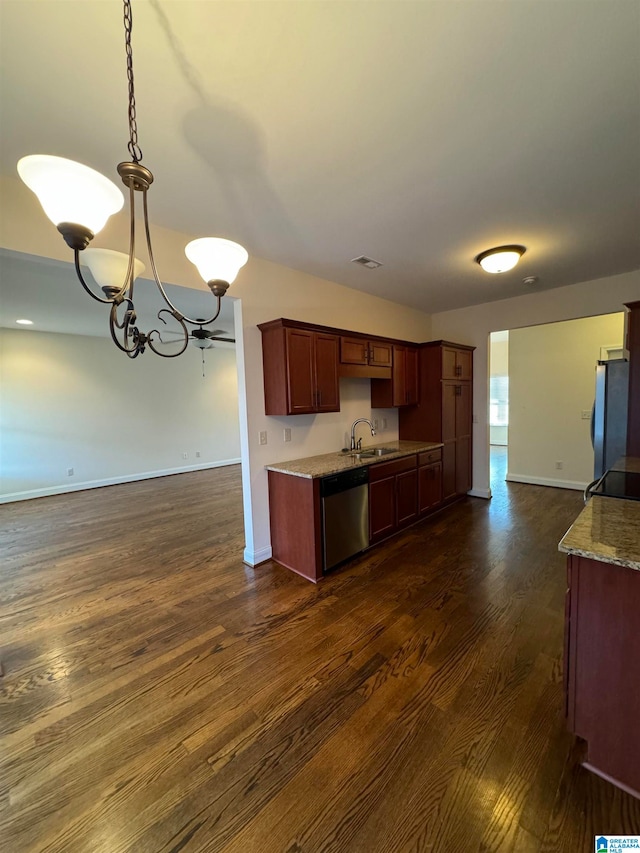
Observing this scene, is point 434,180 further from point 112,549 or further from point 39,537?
point 39,537

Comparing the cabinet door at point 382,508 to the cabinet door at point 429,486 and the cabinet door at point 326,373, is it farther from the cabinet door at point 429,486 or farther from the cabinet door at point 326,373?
the cabinet door at point 326,373

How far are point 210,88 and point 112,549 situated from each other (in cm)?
404

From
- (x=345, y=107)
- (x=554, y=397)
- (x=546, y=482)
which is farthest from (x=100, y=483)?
(x=554, y=397)

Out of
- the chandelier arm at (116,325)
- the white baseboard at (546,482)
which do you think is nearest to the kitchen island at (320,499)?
the chandelier arm at (116,325)

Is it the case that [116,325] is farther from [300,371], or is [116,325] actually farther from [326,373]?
[326,373]

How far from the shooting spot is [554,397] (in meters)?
5.51

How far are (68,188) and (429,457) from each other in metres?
4.06

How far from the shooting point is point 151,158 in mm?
1842

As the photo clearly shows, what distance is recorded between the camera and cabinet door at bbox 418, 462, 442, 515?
4.09 metres

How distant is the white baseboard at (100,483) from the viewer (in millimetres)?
5695

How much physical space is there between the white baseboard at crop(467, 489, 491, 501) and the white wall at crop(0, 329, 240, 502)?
18.7 ft

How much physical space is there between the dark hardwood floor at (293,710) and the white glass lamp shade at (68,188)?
210 centimetres

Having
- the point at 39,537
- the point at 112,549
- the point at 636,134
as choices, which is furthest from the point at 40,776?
the point at 636,134

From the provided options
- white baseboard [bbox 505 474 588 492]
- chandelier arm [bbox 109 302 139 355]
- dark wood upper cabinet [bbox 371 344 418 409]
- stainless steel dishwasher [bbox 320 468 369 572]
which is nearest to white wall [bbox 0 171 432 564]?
dark wood upper cabinet [bbox 371 344 418 409]
